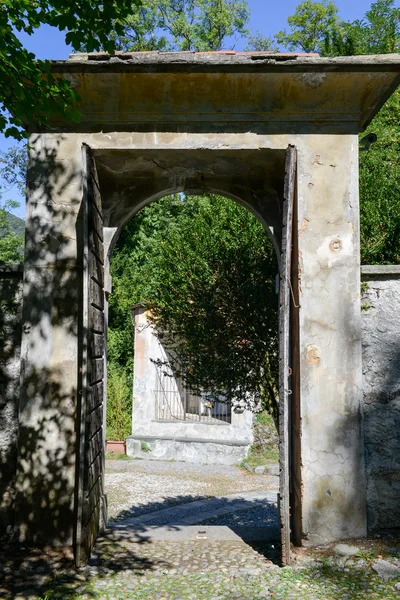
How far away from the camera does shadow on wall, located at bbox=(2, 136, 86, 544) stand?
16.6ft

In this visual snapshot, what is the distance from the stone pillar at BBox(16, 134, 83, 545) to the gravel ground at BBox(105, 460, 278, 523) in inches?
135

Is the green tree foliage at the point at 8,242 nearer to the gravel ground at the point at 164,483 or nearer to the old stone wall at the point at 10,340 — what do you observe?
the gravel ground at the point at 164,483

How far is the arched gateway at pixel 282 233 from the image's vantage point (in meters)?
5.00

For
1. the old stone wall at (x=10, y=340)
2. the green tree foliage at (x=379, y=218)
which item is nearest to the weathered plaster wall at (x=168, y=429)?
the green tree foliage at (x=379, y=218)

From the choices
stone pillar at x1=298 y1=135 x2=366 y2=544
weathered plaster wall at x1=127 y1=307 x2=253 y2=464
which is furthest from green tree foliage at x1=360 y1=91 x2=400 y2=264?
weathered plaster wall at x1=127 y1=307 x2=253 y2=464

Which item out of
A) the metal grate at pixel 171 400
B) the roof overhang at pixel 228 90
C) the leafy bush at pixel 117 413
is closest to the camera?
the roof overhang at pixel 228 90

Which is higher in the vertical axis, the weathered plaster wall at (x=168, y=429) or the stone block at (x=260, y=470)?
the weathered plaster wall at (x=168, y=429)

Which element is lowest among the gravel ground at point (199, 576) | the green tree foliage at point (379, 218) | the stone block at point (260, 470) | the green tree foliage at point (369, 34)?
the stone block at point (260, 470)

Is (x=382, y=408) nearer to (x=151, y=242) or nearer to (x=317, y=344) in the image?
(x=317, y=344)

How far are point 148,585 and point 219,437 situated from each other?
1105 centimetres

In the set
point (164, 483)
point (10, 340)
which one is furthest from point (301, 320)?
point (164, 483)

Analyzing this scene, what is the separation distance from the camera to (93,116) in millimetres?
5375

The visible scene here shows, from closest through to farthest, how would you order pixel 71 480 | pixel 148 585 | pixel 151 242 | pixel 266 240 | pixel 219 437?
pixel 148 585 < pixel 71 480 < pixel 266 240 < pixel 219 437 < pixel 151 242

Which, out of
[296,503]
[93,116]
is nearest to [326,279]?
[296,503]
